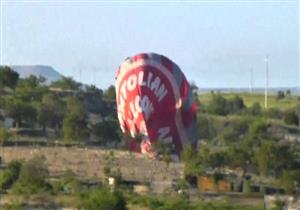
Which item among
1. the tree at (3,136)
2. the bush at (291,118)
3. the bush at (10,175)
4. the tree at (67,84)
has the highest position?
the tree at (67,84)

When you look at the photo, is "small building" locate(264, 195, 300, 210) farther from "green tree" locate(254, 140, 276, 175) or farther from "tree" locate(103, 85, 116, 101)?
"tree" locate(103, 85, 116, 101)

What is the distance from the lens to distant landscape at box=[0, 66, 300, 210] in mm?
28891

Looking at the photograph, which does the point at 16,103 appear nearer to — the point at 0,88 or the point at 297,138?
the point at 0,88

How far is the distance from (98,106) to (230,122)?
9542 mm

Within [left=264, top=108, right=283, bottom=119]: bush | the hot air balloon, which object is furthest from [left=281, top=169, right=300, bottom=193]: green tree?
[left=264, top=108, right=283, bottom=119]: bush

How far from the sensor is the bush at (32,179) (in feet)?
98.8

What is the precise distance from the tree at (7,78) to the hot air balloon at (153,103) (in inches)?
769

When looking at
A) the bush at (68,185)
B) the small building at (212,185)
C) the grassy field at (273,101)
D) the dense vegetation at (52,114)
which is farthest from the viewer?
the grassy field at (273,101)

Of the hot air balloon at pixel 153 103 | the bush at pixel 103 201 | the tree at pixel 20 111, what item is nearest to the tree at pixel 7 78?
the tree at pixel 20 111

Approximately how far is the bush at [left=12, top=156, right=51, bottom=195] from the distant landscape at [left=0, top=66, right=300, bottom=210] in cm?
4

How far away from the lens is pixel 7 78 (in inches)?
2549

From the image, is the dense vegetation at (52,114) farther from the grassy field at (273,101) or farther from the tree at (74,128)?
the grassy field at (273,101)

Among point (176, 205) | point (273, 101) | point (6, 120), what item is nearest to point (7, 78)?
point (6, 120)

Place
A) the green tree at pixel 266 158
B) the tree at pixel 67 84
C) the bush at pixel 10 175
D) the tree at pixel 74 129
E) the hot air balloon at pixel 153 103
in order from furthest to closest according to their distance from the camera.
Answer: the tree at pixel 67 84, the tree at pixel 74 129, the hot air balloon at pixel 153 103, the green tree at pixel 266 158, the bush at pixel 10 175
